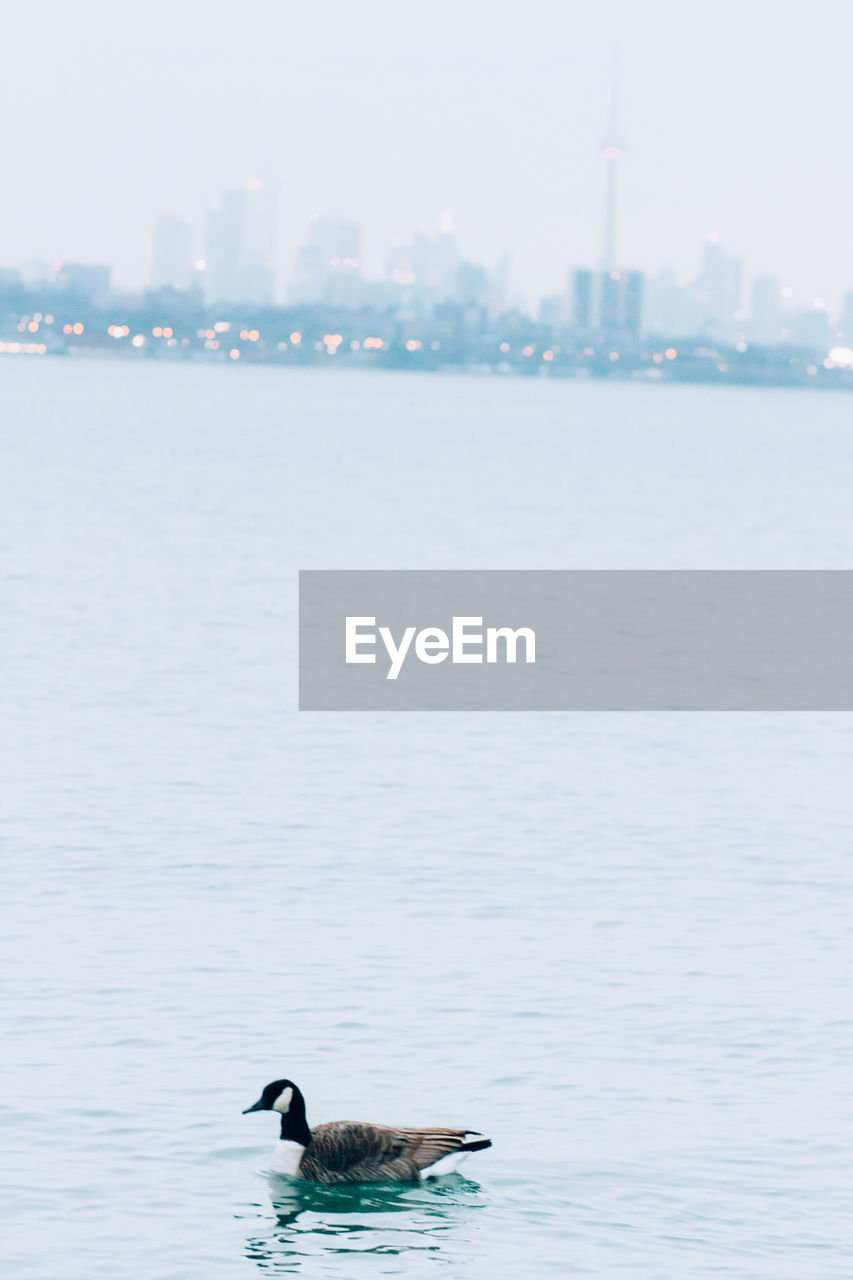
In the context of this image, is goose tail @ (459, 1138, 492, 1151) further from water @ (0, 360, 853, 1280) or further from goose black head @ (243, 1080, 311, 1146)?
goose black head @ (243, 1080, 311, 1146)

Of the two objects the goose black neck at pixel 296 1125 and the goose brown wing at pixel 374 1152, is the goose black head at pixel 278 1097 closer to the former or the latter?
the goose black neck at pixel 296 1125

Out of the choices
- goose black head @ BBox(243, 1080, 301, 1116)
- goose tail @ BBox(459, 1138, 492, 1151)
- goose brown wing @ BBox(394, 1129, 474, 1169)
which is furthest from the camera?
goose black head @ BBox(243, 1080, 301, 1116)

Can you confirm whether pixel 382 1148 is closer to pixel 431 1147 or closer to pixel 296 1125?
pixel 431 1147

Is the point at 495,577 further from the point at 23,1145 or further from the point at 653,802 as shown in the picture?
the point at 23,1145

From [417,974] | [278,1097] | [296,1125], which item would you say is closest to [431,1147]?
[296,1125]

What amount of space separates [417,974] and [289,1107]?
5063mm

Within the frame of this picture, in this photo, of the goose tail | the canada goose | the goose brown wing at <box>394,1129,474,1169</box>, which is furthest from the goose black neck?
the goose tail

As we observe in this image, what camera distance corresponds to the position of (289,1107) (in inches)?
571

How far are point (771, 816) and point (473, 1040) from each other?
36.0 ft

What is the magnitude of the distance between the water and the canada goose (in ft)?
0.58

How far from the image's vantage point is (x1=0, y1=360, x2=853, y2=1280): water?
14.1 meters

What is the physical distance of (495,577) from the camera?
6425cm

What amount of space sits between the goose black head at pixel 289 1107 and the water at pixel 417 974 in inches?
14.1

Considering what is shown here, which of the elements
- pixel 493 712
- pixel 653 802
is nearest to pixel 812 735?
pixel 493 712
